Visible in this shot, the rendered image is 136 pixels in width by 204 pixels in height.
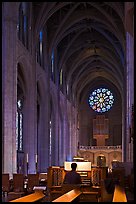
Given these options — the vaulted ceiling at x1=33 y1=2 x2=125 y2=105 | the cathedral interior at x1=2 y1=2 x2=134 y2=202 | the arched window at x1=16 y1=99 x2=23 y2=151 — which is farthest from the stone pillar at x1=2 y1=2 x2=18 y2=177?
the arched window at x1=16 y1=99 x2=23 y2=151

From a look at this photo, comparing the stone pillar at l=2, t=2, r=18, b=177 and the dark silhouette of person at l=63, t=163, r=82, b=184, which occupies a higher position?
the stone pillar at l=2, t=2, r=18, b=177

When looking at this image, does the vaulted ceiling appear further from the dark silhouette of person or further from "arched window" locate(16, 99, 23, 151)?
the dark silhouette of person

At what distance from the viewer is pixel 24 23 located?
2514 cm

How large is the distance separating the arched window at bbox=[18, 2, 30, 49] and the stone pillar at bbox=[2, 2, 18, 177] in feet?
12.0

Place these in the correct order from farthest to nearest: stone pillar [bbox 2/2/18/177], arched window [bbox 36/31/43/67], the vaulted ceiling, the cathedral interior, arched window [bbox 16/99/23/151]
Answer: arched window [bbox 36/31/43/67] < arched window [bbox 16/99/23/151] < the vaulted ceiling < stone pillar [bbox 2/2/18/177] < the cathedral interior

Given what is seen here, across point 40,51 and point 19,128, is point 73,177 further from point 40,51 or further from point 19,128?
point 40,51

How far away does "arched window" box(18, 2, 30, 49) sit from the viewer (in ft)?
79.4

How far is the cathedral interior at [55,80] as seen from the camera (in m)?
18.6

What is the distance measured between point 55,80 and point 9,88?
1613 centimetres

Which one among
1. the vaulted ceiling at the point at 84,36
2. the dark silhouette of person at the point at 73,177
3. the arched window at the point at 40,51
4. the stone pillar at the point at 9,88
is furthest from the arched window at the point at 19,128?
the dark silhouette of person at the point at 73,177

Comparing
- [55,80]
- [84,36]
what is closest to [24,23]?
[55,80]

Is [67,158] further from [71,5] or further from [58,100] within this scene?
[71,5]

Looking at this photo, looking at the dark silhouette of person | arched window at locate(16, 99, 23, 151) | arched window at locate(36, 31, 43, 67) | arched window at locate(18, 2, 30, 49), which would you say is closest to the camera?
the dark silhouette of person

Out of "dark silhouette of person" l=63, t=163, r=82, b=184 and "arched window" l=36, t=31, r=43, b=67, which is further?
"arched window" l=36, t=31, r=43, b=67
